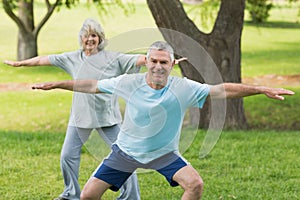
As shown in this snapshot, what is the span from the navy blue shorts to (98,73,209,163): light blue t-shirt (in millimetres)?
44

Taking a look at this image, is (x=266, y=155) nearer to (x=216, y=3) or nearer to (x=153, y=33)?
(x=153, y=33)

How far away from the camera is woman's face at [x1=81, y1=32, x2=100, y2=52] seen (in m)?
6.32

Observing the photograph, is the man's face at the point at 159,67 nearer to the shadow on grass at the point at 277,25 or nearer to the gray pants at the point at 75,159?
the gray pants at the point at 75,159

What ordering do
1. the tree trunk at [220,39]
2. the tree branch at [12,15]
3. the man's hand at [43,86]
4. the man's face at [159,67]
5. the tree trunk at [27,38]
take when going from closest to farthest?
the man's face at [159,67], the man's hand at [43,86], the tree trunk at [220,39], the tree branch at [12,15], the tree trunk at [27,38]

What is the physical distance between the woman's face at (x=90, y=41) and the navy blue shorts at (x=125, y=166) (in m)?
1.35

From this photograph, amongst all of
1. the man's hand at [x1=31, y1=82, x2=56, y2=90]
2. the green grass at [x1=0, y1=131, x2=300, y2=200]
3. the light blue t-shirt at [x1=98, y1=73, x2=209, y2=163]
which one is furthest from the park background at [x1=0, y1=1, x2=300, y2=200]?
the man's hand at [x1=31, y1=82, x2=56, y2=90]

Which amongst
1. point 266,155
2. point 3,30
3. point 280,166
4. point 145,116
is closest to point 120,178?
point 145,116

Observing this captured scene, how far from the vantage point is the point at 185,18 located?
11203 mm

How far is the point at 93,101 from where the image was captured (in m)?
6.36

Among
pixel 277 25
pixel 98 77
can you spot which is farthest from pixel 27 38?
pixel 277 25

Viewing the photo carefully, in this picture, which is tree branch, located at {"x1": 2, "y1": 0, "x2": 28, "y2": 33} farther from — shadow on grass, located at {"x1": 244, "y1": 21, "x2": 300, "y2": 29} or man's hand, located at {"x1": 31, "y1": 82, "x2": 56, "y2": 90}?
shadow on grass, located at {"x1": 244, "y1": 21, "x2": 300, "y2": 29}

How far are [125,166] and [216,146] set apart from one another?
4.27 meters

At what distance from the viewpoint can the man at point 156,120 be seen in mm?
5047

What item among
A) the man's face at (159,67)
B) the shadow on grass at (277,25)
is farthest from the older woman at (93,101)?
the shadow on grass at (277,25)
